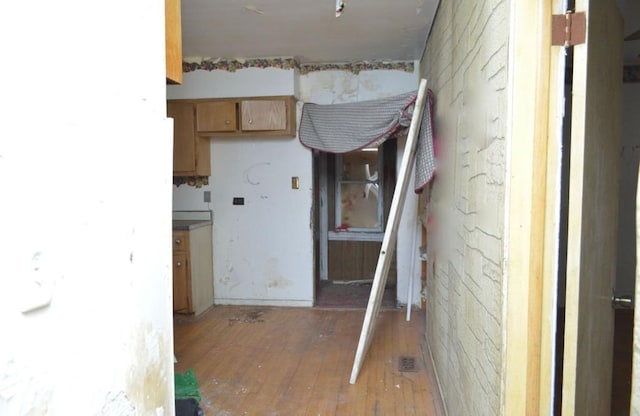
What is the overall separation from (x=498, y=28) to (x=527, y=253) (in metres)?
0.71

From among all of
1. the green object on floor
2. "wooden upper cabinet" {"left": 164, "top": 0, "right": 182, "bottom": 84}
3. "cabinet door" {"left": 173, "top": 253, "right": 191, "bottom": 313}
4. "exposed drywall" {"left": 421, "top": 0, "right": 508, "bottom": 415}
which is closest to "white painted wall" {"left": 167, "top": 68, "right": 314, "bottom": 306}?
"cabinet door" {"left": 173, "top": 253, "right": 191, "bottom": 313}

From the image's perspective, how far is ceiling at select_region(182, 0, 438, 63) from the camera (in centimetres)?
277

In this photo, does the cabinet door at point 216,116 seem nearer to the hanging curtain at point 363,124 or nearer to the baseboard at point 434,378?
the hanging curtain at point 363,124

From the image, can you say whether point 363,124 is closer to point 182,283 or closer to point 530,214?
point 182,283

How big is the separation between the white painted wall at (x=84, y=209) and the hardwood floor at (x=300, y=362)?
131 cm

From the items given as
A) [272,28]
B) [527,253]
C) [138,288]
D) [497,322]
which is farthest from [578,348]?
[272,28]

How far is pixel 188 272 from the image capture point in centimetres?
392

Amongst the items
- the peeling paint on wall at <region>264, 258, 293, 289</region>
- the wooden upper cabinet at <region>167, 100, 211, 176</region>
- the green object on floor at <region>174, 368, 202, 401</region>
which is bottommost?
the green object on floor at <region>174, 368, 202, 401</region>

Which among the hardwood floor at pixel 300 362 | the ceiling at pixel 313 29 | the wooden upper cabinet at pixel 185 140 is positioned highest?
the ceiling at pixel 313 29

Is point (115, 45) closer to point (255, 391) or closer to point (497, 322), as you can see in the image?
point (497, 322)

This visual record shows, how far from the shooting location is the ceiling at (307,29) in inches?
109

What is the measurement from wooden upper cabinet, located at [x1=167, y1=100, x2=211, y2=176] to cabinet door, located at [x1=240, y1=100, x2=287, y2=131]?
0.54 m

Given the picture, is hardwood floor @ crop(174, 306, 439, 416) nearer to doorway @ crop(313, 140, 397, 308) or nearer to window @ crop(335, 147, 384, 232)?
doorway @ crop(313, 140, 397, 308)

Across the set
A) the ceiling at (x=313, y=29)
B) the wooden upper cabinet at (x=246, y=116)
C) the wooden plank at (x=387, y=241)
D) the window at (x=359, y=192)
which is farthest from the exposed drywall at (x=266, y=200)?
the wooden plank at (x=387, y=241)
